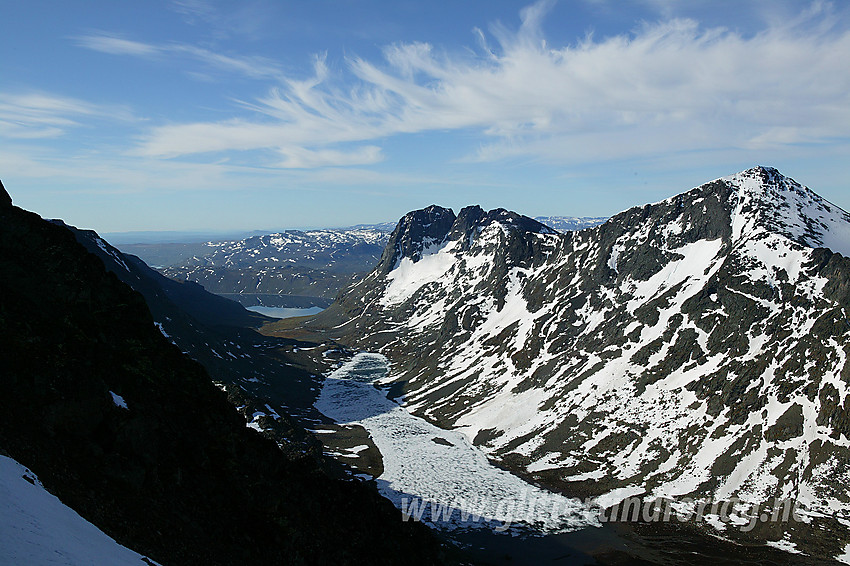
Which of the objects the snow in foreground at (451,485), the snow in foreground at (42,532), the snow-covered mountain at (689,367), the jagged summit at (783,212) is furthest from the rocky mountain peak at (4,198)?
the jagged summit at (783,212)

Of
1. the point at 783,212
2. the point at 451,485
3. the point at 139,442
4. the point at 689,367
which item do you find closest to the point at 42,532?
the point at 139,442

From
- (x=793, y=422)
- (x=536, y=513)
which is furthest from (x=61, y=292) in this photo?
(x=793, y=422)

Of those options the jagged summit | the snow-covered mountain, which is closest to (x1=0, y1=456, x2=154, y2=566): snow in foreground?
the snow-covered mountain

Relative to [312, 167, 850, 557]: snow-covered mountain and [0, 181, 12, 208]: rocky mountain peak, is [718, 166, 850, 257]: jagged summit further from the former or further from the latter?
[0, 181, 12, 208]: rocky mountain peak

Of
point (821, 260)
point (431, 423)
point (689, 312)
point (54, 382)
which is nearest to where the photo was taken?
point (54, 382)

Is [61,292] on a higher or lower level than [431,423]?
higher

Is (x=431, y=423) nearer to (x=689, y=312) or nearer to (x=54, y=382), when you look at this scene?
(x=689, y=312)

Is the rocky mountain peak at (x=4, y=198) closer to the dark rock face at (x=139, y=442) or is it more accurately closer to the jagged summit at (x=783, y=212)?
the dark rock face at (x=139, y=442)
